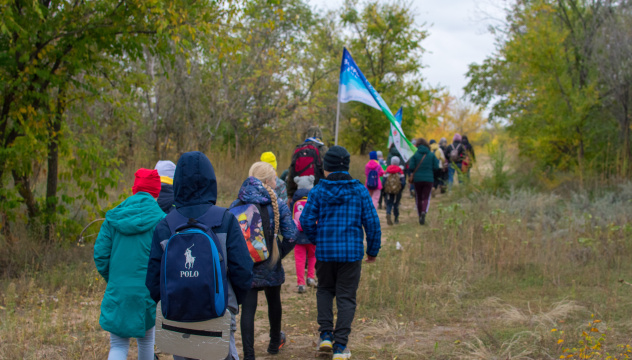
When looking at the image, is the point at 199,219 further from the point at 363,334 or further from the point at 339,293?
the point at 363,334

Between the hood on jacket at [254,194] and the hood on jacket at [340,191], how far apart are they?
22.8 inches

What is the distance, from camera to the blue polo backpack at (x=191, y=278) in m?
2.94

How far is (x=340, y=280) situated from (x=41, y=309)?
313 cm

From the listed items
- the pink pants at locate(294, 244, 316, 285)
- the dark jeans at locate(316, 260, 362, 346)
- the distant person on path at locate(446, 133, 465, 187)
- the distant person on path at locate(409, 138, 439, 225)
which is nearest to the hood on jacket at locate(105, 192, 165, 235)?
the dark jeans at locate(316, 260, 362, 346)

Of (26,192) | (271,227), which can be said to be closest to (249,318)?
(271,227)

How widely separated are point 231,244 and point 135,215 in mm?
958

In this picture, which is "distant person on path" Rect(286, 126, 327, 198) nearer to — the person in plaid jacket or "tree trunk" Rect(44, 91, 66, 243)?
the person in plaid jacket

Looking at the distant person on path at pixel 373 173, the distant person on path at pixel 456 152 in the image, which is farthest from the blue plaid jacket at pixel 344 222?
the distant person on path at pixel 456 152

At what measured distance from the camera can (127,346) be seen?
3.92 m

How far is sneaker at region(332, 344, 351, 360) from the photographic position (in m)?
4.69

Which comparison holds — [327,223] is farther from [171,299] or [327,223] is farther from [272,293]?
[171,299]

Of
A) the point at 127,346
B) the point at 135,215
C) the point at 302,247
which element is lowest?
the point at 127,346

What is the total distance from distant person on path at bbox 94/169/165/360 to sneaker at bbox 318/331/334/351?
1598 millimetres

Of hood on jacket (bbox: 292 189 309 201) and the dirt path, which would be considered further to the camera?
hood on jacket (bbox: 292 189 309 201)
